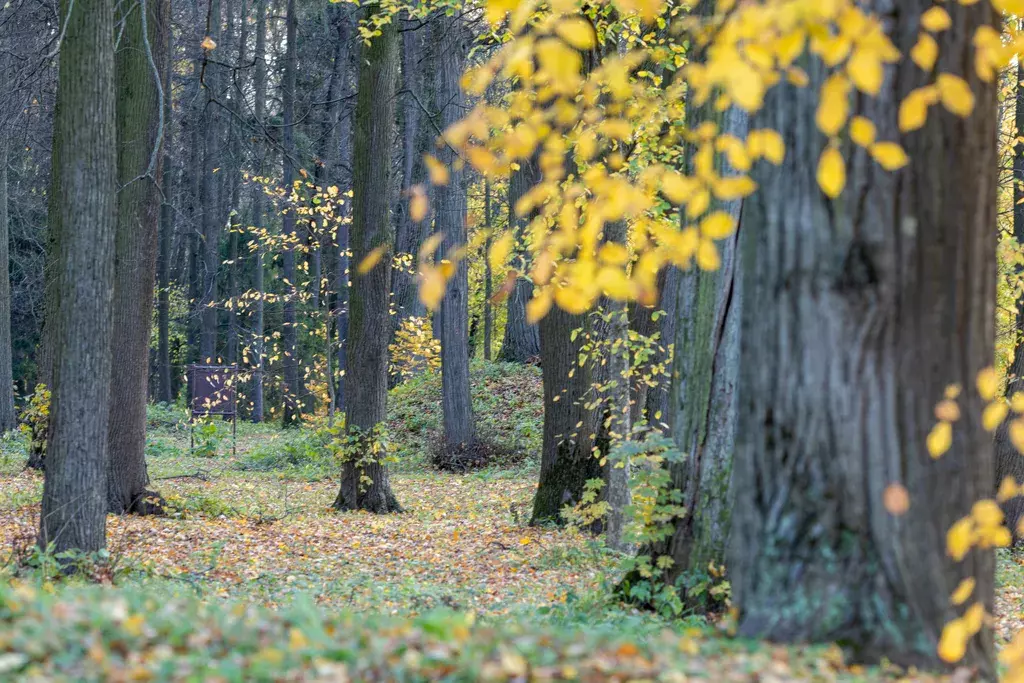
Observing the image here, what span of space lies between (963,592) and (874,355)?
871 mm

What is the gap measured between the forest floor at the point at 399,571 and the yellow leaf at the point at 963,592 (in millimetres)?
301

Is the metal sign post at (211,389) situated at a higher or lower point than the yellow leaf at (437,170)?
lower

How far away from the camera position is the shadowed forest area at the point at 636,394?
3.26 meters

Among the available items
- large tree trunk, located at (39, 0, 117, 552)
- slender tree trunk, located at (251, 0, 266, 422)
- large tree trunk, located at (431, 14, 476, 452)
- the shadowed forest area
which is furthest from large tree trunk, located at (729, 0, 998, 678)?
slender tree trunk, located at (251, 0, 266, 422)

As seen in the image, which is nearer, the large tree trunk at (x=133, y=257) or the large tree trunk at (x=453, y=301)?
the large tree trunk at (x=133, y=257)

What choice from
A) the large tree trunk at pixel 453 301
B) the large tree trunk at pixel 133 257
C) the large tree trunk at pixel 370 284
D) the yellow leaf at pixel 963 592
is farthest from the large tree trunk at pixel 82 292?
the large tree trunk at pixel 453 301

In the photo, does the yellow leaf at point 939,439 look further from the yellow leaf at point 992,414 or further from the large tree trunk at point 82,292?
the large tree trunk at point 82,292

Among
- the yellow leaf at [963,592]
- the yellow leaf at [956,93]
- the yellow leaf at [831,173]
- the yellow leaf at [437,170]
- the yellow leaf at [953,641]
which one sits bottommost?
the yellow leaf at [953,641]

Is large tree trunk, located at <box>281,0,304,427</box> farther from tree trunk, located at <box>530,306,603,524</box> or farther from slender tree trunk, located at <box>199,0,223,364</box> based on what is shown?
tree trunk, located at <box>530,306,603,524</box>

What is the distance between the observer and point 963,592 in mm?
3375

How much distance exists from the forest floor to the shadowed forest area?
0.03 m

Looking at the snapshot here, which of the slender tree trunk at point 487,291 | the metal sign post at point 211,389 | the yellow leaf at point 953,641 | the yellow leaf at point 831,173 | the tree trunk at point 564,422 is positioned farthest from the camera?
the slender tree trunk at point 487,291

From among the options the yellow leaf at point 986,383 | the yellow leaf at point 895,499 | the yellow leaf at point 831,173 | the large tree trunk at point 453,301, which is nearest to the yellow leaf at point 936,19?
the yellow leaf at point 831,173

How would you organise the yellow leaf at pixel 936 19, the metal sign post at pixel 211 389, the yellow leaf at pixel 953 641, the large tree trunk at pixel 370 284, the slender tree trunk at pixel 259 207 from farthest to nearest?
Result: 1. the slender tree trunk at pixel 259 207
2. the metal sign post at pixel 211 389
3. the large tree trunk at pixel 370 284
4. the yellow leaf at pixel 953 641
5. the yellow leaf at pixel 936 19
